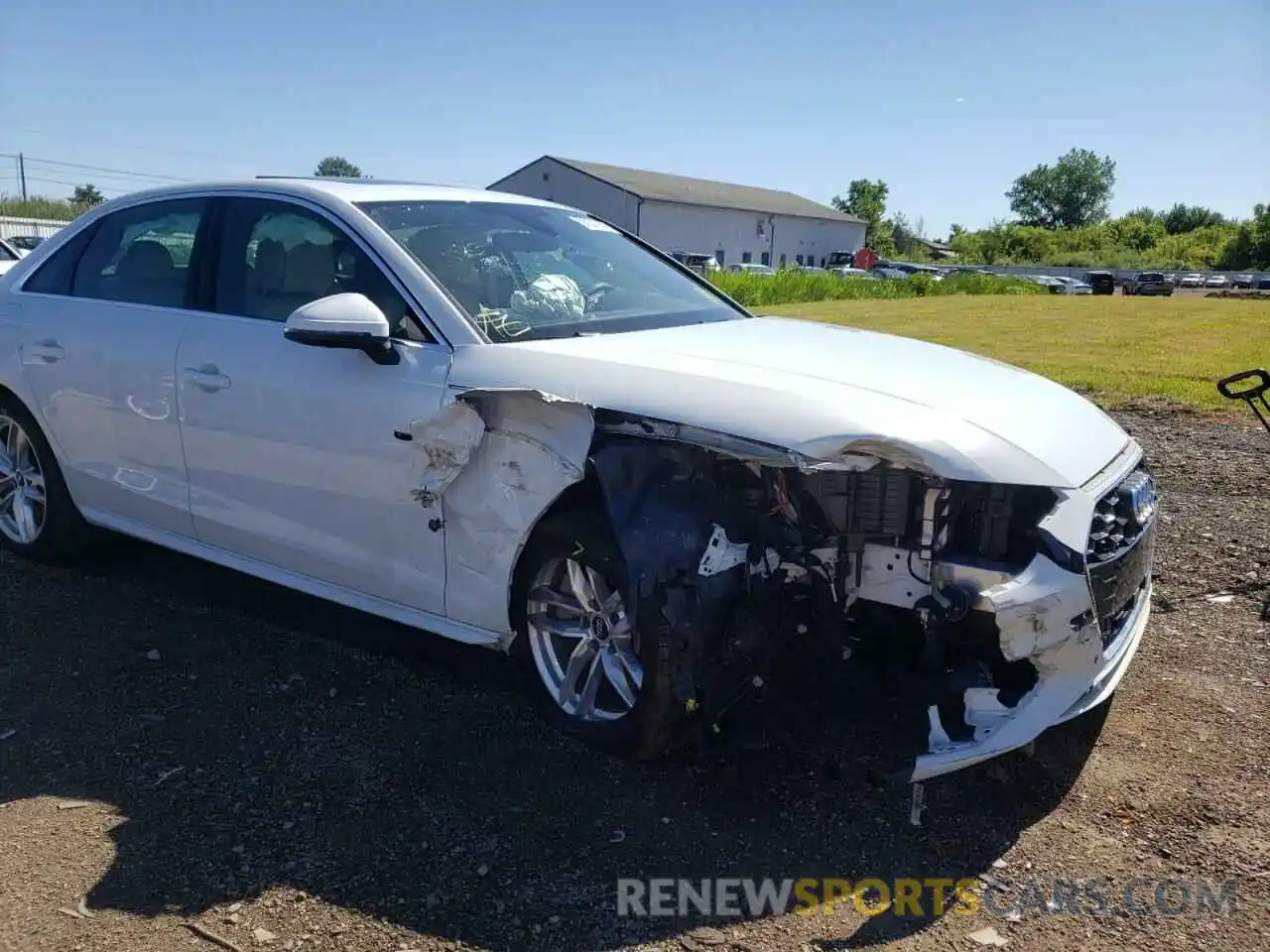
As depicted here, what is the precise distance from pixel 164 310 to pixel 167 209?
549mm

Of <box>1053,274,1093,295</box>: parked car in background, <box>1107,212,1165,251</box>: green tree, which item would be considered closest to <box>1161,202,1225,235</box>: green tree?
<box>1107,212,1165,251</box>: green tree

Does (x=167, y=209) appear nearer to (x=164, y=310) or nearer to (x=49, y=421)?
(x=164, y=310)

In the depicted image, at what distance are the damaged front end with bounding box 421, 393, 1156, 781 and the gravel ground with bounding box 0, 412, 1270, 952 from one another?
12.3 inches

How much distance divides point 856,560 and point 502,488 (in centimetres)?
112

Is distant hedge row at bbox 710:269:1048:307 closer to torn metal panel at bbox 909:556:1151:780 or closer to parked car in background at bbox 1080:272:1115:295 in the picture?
parked car in background at bbox 1080:272:1115:295

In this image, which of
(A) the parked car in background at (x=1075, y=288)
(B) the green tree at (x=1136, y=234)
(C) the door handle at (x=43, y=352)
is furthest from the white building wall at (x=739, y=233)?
(C) the door handle at (x=43, y=352)

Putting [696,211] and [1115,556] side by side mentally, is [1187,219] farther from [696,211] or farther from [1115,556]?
[1115,556]

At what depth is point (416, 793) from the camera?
10.3ft

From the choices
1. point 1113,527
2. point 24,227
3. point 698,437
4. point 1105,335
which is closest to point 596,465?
point 698,437

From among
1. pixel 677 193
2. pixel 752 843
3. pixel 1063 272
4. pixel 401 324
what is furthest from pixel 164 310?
pixel 1063 272

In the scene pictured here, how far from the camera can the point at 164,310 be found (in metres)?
4.32

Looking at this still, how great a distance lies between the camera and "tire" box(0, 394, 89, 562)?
4941 millimetres

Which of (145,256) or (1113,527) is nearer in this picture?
(1113,527)

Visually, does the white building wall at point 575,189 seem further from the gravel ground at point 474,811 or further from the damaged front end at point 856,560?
the damaged front end at point 856,560
